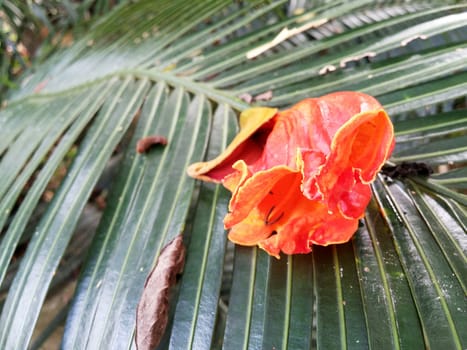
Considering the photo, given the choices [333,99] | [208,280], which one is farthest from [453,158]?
[208,280]

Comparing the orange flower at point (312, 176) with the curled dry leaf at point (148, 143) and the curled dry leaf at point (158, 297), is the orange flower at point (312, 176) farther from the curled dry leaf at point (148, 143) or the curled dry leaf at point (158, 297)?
the curled dry leaf at point (148, 143)

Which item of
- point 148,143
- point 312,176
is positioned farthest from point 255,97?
point 312,176

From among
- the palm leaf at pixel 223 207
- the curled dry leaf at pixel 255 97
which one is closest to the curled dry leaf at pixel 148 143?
the palm leaf at pixel 223 207

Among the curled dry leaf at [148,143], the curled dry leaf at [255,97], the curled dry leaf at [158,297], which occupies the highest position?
the curled dry leaf at [255,97]

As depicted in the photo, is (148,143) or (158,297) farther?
(148,143)

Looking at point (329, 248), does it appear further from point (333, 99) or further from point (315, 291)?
point (333, 99)

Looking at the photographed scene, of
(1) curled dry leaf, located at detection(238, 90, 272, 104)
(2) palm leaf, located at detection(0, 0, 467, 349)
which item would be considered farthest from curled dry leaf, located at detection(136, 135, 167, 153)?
(1) curled dry leaf, located at detection(238, 90, 272, 104)

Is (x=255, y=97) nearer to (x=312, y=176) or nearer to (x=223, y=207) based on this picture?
(x=223, y=207)
